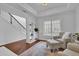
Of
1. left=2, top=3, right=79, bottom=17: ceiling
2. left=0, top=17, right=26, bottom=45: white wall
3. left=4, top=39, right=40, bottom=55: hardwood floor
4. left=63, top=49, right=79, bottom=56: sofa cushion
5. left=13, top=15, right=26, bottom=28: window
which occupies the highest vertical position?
left=2, top=3, right=79, bottom=17: ceiling

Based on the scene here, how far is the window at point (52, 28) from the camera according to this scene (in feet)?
5.63

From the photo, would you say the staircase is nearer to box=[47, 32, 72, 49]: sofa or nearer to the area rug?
the area rug


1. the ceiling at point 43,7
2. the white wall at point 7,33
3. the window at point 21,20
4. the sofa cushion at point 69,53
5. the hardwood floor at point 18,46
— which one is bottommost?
the sofa cushion at point 69,53

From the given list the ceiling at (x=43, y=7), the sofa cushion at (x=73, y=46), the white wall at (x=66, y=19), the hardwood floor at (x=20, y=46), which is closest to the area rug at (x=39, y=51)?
the hardwood floor at (x=20, y=46)

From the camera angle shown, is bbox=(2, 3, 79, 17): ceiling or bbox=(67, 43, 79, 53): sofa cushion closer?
bbox=(67, 43, 79, 53): sofa cushion

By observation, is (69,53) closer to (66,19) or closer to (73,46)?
(73,46)

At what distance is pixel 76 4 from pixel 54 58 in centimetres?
109

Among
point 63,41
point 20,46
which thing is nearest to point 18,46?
point 20,46

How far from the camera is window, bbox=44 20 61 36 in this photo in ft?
5.63

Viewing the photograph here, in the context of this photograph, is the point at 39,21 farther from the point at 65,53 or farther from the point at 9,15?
the point at 65,53

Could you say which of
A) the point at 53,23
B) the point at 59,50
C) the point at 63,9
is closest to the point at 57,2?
the point at 63,9

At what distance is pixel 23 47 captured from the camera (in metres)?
1.70

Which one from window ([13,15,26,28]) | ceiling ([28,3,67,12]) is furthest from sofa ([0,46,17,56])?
ceiling ([28,3,67,12])

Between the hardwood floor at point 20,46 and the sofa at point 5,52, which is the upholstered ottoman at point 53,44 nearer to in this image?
the hardwood floor at point 20,46
